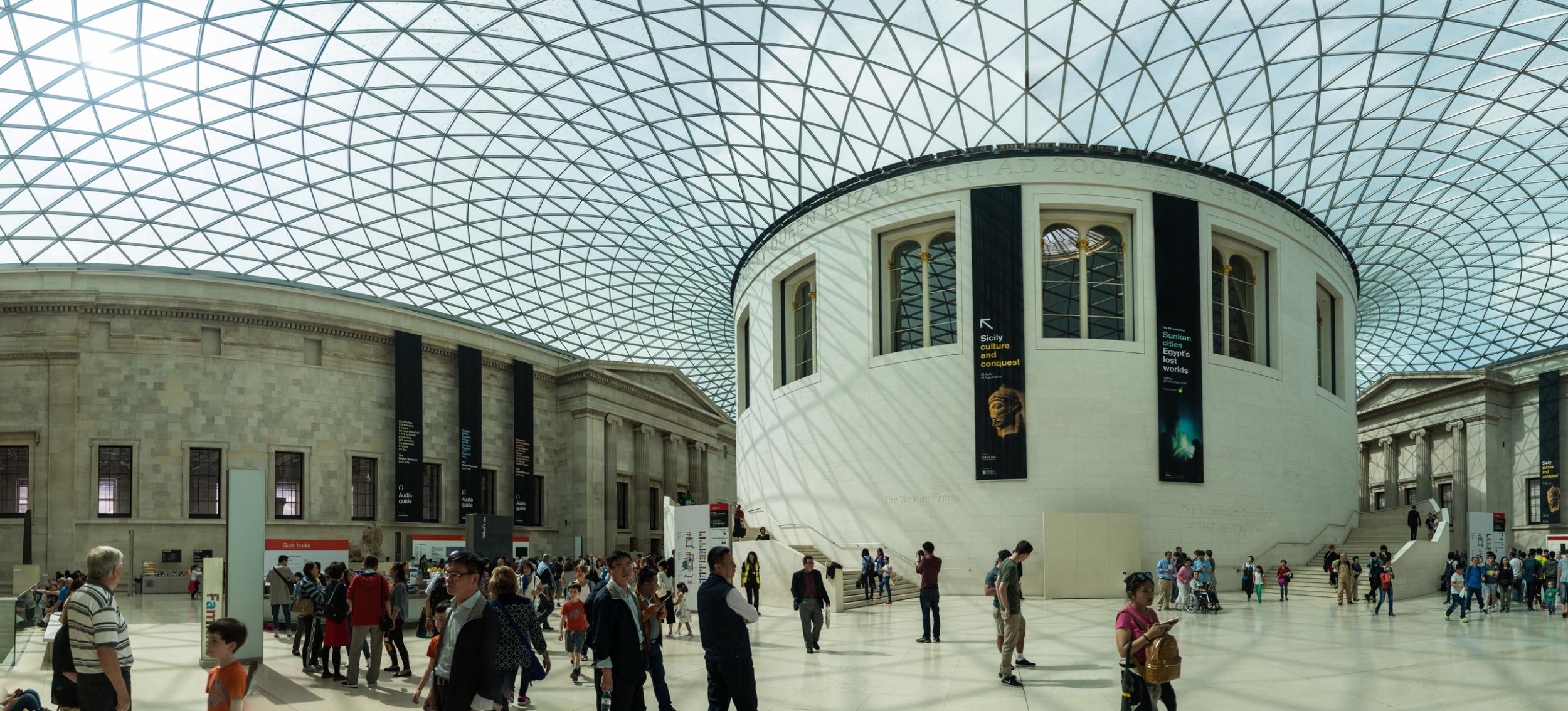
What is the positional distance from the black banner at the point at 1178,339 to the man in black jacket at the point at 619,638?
2810cm

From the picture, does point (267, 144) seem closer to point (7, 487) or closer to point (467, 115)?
point (467, 115)

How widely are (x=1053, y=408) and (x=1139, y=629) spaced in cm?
2545

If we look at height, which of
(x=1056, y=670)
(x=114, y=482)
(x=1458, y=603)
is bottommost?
(x=1458, y=603)

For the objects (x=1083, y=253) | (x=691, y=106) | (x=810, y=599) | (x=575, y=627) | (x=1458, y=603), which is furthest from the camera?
(x=691, y=106)

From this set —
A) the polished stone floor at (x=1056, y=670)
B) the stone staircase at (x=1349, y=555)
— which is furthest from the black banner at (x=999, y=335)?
the polished stone floor at (x=1056, y=670)

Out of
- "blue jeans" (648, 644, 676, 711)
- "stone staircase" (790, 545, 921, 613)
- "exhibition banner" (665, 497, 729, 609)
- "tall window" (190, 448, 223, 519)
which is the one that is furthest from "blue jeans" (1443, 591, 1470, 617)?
"tall window" (190, 448, 223, 519)

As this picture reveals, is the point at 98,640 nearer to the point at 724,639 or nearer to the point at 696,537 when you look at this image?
the point at 724,639

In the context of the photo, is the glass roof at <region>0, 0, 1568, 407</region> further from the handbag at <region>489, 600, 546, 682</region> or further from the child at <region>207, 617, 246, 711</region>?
the child at <region>207, 617, 246, 711</region>

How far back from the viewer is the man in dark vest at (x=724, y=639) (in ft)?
27.6

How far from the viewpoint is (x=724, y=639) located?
27.7ft

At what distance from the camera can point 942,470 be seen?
34.0m

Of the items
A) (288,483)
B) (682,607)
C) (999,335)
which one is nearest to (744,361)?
(999,335)

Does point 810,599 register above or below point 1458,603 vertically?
above

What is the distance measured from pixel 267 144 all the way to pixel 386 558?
64.0ft
